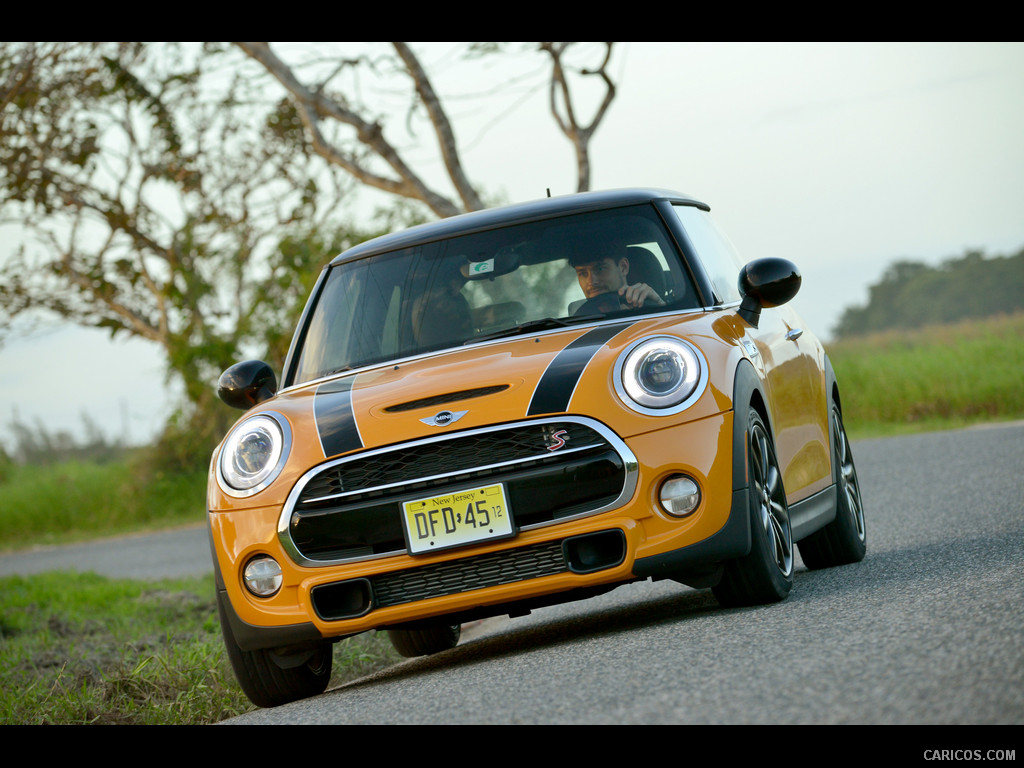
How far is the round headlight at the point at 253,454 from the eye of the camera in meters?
4.82

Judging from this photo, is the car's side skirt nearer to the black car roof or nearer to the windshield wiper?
the windshield wiper

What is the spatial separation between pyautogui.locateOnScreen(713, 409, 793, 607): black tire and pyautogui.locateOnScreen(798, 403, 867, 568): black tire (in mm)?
1359

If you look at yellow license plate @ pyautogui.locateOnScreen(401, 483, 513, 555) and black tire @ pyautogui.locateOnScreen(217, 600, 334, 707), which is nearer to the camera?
yellow license plate @ pyautogui.locateOnScreen(401, 483, 513, 555)

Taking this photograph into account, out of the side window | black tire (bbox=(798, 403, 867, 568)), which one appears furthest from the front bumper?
black tire (bbox=(798, 403, 867, 568))

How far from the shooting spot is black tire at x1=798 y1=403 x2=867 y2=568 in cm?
654

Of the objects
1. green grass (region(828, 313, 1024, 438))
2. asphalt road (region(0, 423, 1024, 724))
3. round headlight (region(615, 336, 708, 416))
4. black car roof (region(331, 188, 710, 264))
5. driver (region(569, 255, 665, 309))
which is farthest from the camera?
green grass (region(828, 313, 1024, 438))

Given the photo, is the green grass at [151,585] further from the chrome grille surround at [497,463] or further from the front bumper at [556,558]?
the chrome grille surround at [497,463]

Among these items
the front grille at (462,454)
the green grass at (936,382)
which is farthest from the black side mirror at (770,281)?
the green grass at (936,382)

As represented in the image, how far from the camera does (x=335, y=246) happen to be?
808 inches

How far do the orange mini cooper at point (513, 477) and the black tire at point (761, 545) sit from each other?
1cm
